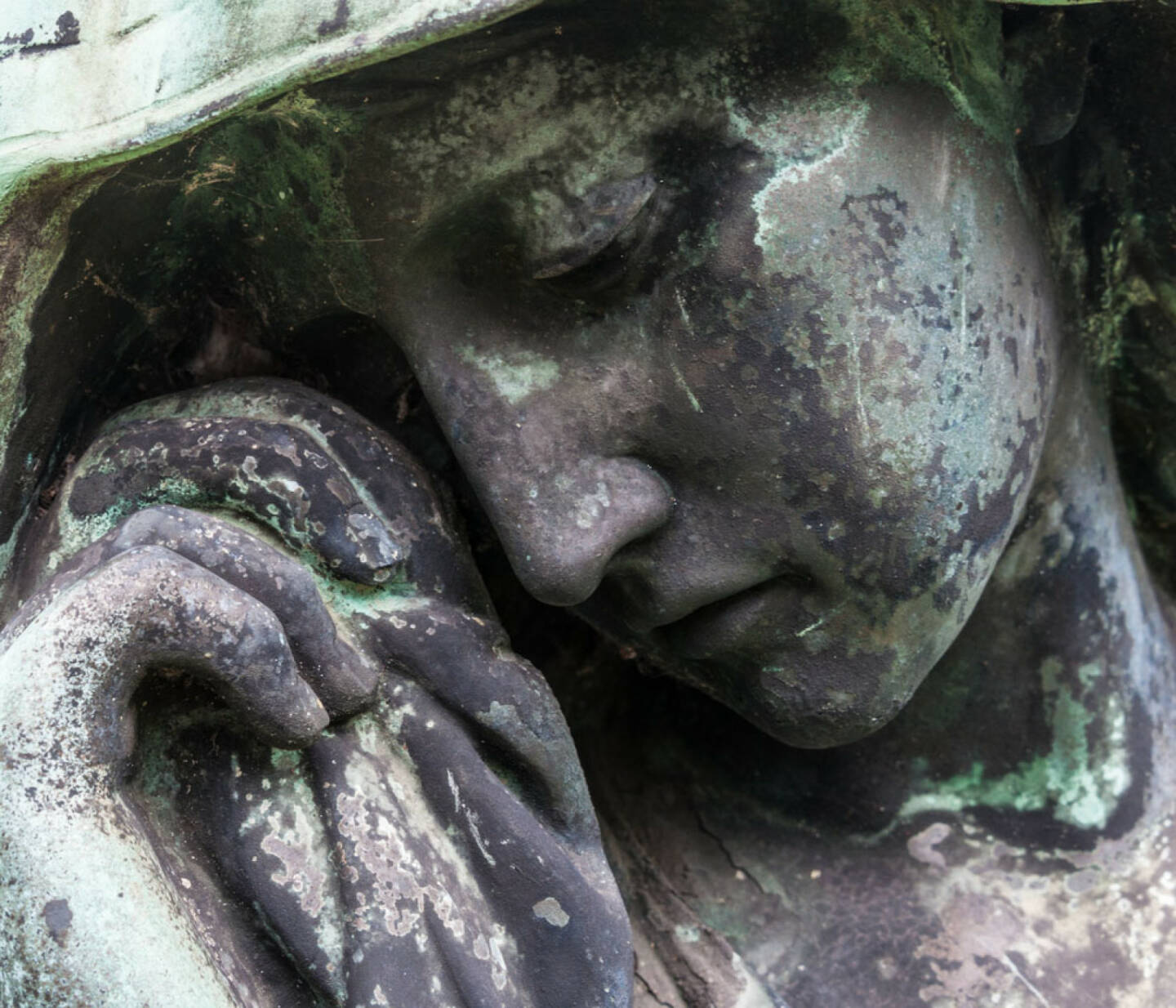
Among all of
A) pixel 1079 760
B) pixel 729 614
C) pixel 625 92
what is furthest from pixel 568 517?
pixel 1079 760

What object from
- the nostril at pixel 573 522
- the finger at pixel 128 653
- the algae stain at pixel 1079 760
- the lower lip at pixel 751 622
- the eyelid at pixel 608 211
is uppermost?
the eyelid at pixel 608 211

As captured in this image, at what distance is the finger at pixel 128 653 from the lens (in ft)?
2.27

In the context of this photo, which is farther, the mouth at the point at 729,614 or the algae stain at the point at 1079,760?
the algae stain at the point at 1079,760

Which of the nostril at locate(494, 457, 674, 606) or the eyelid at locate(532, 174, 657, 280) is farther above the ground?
the eyelid at locate(532, 174, 657, 280)

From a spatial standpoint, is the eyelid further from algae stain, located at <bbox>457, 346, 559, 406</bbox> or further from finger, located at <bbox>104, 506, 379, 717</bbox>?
finger, located at <bbox>104, 506, 379, 717</bbox>

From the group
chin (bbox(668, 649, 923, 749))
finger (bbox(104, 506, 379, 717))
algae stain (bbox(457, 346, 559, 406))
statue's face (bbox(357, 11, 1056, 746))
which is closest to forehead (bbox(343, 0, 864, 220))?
statue's face (bbox(357, 11, 1056, 746))

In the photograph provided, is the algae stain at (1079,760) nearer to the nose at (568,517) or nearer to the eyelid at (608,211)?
Result: the nose at (568,517)

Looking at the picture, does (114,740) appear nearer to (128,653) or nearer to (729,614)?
(128,653)

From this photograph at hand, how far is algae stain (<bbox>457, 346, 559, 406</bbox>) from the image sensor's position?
2.78ft

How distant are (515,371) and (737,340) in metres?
0.14

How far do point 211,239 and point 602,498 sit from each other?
1.01 ft

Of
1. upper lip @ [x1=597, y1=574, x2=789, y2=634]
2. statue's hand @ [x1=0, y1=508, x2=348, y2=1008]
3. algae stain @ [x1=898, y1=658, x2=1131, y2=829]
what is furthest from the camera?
algae stain @ [x1=898, y1=658, x2=1131, y2=829]

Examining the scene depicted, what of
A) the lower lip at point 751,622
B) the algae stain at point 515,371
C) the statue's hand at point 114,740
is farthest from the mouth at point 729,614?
the statue's hand at point 114,740

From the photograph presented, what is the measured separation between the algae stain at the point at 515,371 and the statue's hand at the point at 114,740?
0.18 metres
